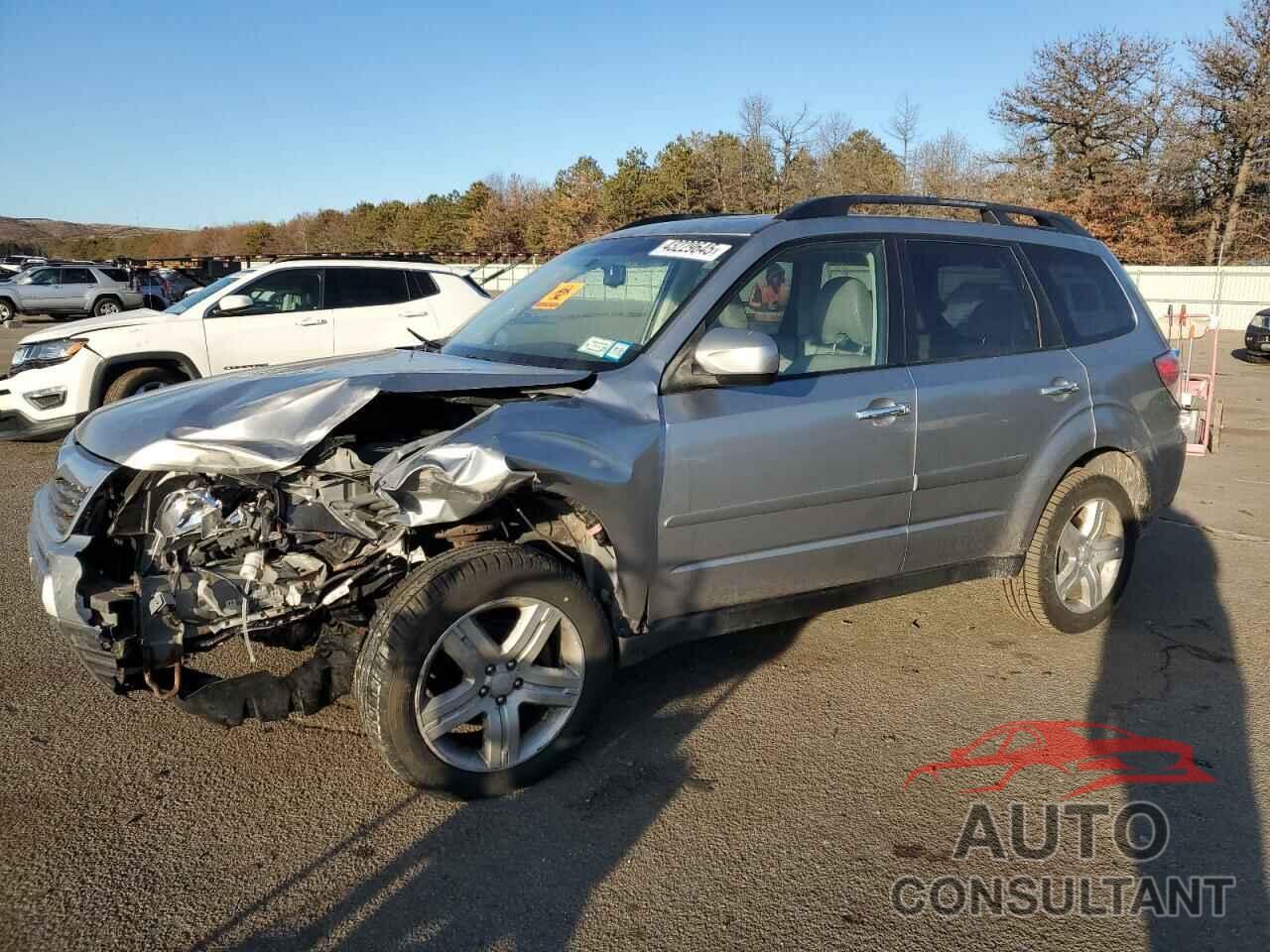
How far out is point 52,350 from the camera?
30.8ft

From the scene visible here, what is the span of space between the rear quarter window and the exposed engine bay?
9.02 ft

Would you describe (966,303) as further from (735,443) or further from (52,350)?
(52,350)

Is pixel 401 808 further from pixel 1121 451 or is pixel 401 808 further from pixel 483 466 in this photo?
pixel 1121 451

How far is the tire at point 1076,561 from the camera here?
15.7 feet

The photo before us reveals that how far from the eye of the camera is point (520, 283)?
193 inches

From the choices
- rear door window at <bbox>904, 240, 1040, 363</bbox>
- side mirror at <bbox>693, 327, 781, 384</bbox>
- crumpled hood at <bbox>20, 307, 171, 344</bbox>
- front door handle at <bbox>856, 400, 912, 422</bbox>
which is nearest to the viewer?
side mirror at <bbox>693, 327, 781, 384</bbox>

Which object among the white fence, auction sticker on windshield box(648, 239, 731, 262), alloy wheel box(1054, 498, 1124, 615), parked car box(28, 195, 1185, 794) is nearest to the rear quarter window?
parked car box(28, 195, 1185, 794)

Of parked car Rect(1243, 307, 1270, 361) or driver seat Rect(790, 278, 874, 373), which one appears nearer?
driver seat Rect(790, 278, 874, 373)

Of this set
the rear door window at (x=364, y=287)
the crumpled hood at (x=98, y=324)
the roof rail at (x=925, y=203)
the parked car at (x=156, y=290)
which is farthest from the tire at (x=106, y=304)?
the roof rail at (x=925, y=203)

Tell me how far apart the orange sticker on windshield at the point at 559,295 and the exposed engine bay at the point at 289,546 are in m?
0.90

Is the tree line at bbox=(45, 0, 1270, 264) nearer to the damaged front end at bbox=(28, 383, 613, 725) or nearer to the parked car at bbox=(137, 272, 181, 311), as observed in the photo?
the parked car at bbox=(137, 272, 181, 311)

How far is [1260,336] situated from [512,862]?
2054 centimetres

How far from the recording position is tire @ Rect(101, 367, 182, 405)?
935cm

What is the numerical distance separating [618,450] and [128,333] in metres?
7.61
